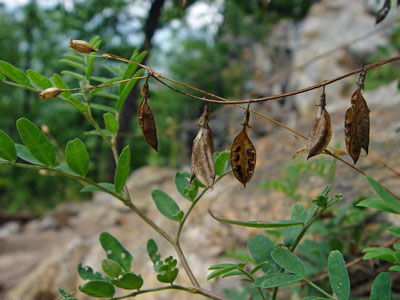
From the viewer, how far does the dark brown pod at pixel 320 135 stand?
1.27 ft

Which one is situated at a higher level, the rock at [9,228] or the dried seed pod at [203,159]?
the rock at [9,228]

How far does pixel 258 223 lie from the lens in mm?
382

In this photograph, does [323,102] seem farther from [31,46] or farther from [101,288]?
[31,46]

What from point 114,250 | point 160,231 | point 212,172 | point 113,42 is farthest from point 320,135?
point 113,42

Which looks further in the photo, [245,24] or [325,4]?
[245,24]

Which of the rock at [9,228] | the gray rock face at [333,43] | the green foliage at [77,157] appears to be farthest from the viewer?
the gray rock face at [333,43]

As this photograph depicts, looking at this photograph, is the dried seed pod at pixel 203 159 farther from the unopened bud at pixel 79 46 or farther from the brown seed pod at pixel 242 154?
the unopened bud at pixel 79 46

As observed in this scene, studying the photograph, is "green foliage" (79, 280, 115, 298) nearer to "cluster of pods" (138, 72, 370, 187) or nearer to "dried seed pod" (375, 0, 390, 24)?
"cluster of pods" (138, 72, 370, 187)

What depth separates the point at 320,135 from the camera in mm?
389

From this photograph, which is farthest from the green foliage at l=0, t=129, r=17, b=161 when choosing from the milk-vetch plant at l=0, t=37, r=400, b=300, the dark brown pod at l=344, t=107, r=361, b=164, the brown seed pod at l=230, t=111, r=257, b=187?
the dark brown pod at l=344, t=107, r=361, b=164

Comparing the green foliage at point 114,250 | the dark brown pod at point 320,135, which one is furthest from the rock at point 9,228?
the dark brown pod at point 320,135

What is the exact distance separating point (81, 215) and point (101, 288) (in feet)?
17.7

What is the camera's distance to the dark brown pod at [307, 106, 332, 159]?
387 millimetres

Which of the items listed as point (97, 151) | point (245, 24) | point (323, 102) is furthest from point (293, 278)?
point (245, 24)
